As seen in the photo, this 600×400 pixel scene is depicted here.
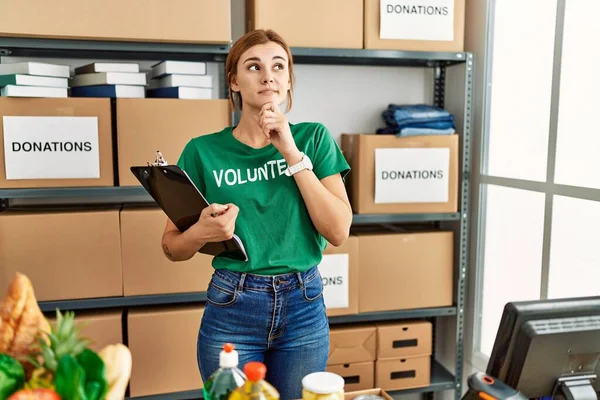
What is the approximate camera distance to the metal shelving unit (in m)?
1.98

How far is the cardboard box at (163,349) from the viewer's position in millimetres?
2051

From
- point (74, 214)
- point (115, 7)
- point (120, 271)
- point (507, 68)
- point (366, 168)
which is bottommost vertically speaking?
point (120, 271)

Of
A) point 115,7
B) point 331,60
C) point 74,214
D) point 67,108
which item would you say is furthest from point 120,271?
point 331,60

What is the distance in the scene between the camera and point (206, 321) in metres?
1.46

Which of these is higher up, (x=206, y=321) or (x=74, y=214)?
(x=74, y=214)

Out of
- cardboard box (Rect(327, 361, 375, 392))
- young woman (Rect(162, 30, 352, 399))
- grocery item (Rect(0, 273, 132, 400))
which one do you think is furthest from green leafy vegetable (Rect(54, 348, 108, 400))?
cardboard box (Rect(327, 361, 375, 392))

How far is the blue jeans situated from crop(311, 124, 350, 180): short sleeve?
27 cm

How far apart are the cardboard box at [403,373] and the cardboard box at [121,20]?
4.80 feet

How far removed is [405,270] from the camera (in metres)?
2.33

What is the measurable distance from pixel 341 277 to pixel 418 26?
1.05m

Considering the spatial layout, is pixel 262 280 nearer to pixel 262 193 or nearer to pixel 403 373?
pixel 262 193

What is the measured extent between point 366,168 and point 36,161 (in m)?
1.21

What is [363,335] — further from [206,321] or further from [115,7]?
[115,7]

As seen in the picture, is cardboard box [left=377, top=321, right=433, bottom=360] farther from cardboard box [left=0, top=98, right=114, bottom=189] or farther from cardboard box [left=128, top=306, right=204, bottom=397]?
cardboard box [left=0, top=98, right=114, bottom=189]
